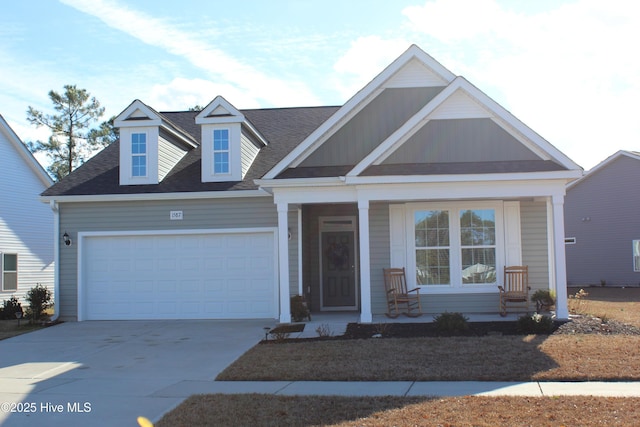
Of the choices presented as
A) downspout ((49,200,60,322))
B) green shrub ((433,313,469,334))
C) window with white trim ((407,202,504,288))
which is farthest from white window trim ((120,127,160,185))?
green shrub ((433,313,469,334))

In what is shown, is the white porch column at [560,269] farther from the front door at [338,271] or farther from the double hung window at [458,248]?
the front door at [338,271]

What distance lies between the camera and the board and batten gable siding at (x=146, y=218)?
15227mm

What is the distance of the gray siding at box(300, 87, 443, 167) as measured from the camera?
46.6 ft

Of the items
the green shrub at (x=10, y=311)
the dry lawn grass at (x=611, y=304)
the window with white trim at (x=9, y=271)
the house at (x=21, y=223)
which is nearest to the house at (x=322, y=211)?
the dry lawn grass at (x=611, y=304)

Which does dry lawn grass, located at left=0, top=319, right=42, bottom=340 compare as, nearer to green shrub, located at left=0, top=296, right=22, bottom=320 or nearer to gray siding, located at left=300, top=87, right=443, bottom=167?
green shrub, located at left=0, top=296, right=22, bottom=320

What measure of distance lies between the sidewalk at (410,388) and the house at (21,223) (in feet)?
48.2

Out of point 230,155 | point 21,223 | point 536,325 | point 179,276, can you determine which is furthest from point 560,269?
point 21,223

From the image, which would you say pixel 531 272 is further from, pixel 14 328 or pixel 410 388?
pixel 14 328

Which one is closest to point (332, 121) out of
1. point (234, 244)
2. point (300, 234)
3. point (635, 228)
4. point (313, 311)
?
point (300, 234)

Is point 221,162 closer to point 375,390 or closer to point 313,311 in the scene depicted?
point 313,311

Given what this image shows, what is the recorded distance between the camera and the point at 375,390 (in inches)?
311

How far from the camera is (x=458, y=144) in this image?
1328 cm

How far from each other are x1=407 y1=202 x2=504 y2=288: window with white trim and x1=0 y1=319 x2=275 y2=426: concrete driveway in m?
3.80

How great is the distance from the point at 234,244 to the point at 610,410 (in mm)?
10240
